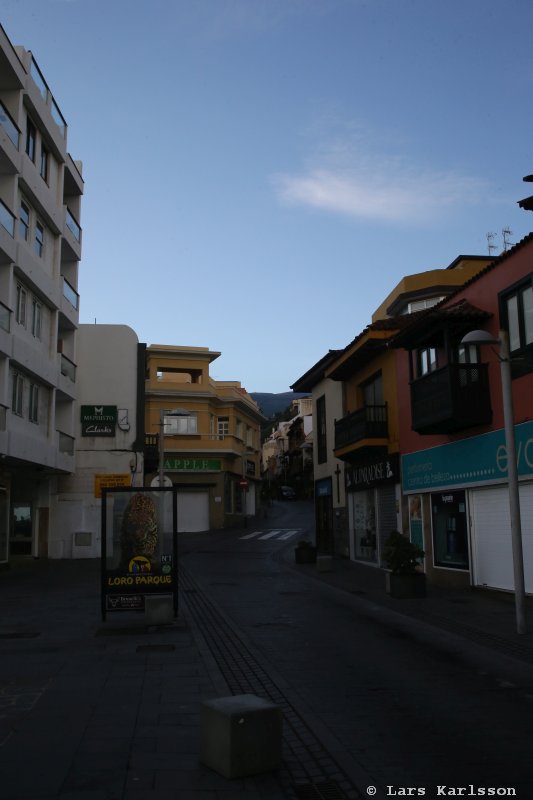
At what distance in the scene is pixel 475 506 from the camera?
17812 mm

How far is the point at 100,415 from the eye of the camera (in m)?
33.8

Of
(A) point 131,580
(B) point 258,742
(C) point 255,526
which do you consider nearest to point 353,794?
(B) point 258,742

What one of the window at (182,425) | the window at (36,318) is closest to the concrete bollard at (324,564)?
the window at (36,318)

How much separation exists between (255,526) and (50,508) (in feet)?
72.4

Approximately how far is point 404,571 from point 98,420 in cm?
2039

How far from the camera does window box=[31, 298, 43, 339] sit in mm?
27059

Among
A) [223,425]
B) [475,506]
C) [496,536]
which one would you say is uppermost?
[223,425]

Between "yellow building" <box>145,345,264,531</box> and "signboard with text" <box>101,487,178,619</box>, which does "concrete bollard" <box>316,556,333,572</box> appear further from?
"yellow building" <box>145,345,264,531</box>

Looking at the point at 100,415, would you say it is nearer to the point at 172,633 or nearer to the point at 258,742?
the point at 172,633

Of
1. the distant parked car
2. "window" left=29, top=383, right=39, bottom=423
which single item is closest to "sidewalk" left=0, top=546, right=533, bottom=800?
"window" left=29, top=383, right=39, bottom=423

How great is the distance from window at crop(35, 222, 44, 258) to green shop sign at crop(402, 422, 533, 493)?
614 inches

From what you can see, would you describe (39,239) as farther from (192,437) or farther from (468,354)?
(192,437)

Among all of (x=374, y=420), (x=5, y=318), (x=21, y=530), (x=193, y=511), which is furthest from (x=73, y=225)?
(x=193, y=511)

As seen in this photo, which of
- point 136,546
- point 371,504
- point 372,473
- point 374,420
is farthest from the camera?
point 371,504
